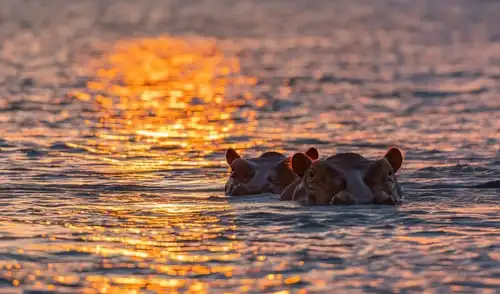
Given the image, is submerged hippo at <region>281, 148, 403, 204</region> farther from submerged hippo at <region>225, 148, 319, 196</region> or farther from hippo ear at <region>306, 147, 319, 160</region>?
hippo ear at <region>306, 147, 319, 160</region>

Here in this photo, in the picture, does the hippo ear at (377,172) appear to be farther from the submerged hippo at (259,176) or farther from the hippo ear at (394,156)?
the submerged hippo at (259,176)

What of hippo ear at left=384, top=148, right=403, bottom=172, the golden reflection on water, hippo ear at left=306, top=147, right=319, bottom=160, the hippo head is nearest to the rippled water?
the golden reflection on water

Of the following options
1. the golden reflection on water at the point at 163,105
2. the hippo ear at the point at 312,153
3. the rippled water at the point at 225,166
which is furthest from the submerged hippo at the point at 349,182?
the golden reflection on water at the point at 163,105

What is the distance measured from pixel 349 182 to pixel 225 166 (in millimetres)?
5282

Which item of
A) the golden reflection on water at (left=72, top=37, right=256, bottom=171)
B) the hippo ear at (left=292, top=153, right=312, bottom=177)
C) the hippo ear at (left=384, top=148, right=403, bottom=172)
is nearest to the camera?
the hippo ear at (left=292, top=153, right=312, bottom=177)

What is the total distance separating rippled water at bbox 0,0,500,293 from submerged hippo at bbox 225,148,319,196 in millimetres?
234

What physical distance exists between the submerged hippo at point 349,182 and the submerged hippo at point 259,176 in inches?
41.4

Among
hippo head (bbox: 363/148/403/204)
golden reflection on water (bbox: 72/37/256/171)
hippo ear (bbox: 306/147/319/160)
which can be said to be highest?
golden reflection on water (bbox: 72/37/256/171)

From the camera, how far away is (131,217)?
15062 millimetres

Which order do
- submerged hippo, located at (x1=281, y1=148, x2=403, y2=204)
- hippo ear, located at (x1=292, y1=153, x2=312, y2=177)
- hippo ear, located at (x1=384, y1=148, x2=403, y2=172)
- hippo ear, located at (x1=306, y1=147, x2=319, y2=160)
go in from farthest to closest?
1. hippo ear, located at (x1=306, y1=147, x2=319, y2=160)
2. hippo ear, located at (x1=384, y1=148, x2=403, y2=172)
3. hippo ear, located at (x1=292, y1=153, x2=312, y2=177)
4. submerged hippo, located at (x1=281, y1=148, x2=403, y2=204)

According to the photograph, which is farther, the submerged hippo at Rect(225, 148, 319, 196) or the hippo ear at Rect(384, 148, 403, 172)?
the submerged hippo at Rect(225, 148, 319, 196)

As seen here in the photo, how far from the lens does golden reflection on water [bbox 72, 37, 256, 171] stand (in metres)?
22.6

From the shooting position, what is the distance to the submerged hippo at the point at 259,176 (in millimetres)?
16734

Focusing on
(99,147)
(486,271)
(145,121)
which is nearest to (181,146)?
(99,147)
